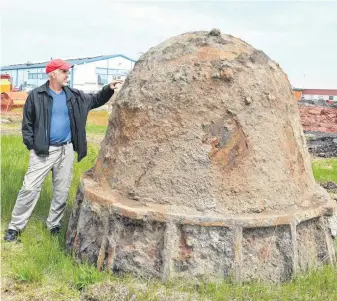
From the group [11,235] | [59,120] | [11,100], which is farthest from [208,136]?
[11,100]

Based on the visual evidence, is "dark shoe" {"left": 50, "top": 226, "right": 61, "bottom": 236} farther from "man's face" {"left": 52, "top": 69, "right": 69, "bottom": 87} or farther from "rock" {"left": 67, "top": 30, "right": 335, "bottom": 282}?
"man's face" {"left": 52, "top": 69, "right": 69, "bottom": 87}

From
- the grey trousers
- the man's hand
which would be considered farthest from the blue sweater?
the man's hand

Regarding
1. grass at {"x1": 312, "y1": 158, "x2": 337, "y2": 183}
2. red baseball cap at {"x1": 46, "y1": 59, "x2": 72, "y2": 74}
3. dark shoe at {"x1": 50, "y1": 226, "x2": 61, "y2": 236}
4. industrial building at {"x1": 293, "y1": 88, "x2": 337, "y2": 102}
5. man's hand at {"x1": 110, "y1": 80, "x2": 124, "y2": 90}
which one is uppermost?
industrial building at {"x1": 293, "y1": 88, "x2": 337, "y2": 102}

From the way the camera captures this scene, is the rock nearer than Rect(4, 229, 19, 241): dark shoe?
Yes

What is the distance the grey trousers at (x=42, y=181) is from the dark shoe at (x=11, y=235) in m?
0.04

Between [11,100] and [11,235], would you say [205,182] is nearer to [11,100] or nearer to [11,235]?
[11,235]

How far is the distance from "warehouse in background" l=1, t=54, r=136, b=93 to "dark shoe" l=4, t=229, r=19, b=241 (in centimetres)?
2901

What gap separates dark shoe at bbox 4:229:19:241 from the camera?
5.16 m

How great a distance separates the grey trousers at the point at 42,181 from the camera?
505 centimetres

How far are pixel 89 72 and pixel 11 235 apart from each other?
33.0m

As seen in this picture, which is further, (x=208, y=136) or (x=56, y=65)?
(x=56, y=65)

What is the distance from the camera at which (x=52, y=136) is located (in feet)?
16.5

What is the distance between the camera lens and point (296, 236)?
4246 millimetres

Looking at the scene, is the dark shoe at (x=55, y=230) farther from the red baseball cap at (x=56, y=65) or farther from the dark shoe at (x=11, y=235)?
the red baseball cap at (x=56, y=65)
